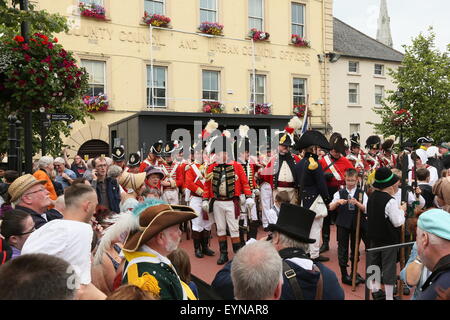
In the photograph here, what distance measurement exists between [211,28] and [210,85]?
9.51ft

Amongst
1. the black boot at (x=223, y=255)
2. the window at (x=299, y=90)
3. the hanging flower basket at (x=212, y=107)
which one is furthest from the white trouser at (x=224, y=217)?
the window at (x=299, y=90)

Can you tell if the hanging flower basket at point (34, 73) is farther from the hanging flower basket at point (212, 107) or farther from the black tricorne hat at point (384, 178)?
→ the hanging flower basket at point (212, 107)

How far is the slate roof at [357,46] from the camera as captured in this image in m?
25.8

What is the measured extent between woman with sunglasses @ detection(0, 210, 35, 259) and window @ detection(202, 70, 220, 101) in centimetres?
1734

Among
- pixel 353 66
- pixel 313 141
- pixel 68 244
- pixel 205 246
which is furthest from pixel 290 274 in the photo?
pixel 353 66

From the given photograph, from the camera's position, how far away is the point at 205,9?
2016 centimetres

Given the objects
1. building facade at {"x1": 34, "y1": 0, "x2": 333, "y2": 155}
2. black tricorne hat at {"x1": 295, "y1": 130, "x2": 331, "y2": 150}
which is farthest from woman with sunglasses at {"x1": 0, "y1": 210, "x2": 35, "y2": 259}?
building facade at {"x1": 34, "y1": 0, "x2": 333, "y2": 155}

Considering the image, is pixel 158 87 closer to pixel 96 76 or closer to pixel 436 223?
pixel 96 76

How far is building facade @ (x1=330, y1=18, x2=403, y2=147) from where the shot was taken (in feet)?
80.8

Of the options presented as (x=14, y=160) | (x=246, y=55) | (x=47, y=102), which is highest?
(x=246, y=55)

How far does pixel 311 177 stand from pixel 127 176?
129 inches

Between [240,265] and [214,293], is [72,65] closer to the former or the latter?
[214,293]

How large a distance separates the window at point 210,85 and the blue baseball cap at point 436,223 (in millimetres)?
18317

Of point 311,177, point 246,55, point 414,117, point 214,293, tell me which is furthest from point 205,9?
point 214,293
